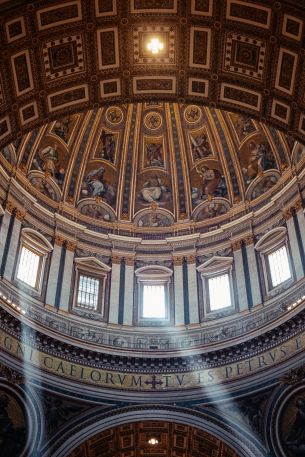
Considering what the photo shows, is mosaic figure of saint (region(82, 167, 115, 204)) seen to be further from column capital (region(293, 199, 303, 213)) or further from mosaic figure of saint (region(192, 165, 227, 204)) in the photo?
column capital (region(293, 199, 303, 213))

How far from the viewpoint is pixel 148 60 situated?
21.1 m

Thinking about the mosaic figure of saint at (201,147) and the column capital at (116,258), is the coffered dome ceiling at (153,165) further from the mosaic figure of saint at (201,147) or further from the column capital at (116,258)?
the column capital at (116,258)

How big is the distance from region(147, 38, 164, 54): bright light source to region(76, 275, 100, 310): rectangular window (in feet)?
39.4

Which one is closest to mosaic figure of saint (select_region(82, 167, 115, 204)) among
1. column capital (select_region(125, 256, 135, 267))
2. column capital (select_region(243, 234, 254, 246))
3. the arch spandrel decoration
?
column capital (select_region(125, 256, 135, 267))

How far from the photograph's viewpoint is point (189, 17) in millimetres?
19938

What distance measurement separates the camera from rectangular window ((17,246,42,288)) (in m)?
27.7

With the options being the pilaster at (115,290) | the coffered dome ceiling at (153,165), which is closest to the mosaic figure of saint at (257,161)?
the coffered dome ceiling at (153,165)

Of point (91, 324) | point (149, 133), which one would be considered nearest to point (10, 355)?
point (91, 324)

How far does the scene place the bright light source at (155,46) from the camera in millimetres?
20516

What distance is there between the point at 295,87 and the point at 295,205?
31.3ft

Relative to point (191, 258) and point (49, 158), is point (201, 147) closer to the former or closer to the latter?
point (191, 258)

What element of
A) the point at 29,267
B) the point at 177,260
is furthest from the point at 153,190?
the point at 29,267

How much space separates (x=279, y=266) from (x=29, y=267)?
1017 centimetres

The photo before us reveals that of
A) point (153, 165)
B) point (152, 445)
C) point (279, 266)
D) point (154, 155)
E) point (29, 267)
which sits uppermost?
point (154, 155)
